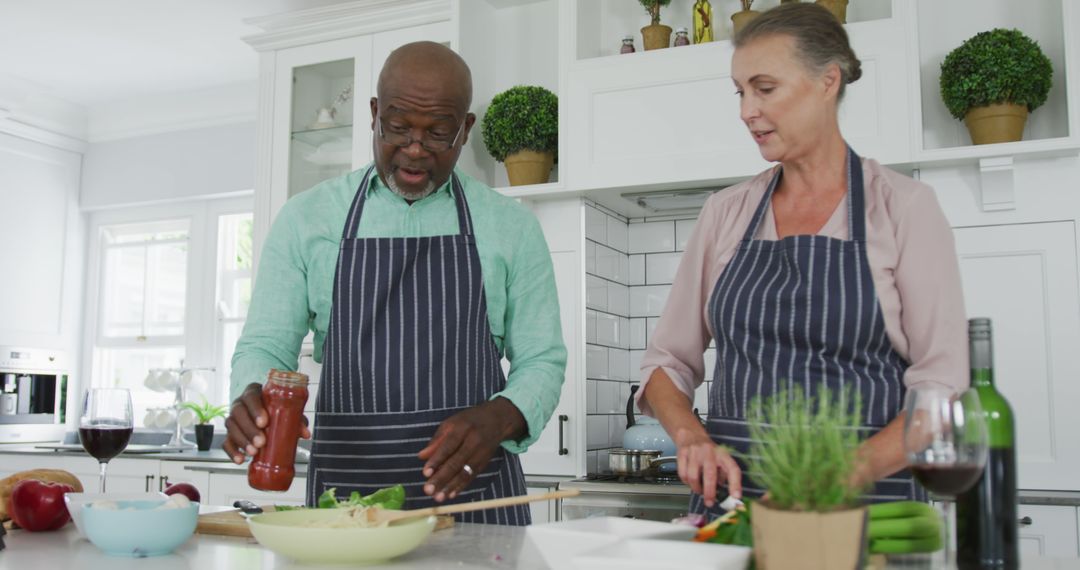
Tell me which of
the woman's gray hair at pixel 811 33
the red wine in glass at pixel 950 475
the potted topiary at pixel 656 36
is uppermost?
the potted topiary at pixel 656 36

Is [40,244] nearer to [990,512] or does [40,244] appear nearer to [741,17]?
[741,17]

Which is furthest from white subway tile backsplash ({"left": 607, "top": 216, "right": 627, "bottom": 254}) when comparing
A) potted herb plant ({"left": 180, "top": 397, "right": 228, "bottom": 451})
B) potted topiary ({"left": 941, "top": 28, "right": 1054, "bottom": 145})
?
potted herb plant ({"left": 180, "top": 397, "right": 228, "bottom": 451})

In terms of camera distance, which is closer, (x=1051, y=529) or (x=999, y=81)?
(x=1051, y=529)

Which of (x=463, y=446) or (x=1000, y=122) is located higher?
(x=1000, y=122)

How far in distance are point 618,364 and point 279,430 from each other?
2353 mm

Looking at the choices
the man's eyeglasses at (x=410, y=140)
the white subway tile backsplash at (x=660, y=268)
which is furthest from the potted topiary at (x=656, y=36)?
the man's eyeglasses at (x=410, y=140)

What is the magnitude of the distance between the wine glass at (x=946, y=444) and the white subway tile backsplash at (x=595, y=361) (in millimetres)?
2431

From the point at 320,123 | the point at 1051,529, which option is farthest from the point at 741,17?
the point at 1051,529

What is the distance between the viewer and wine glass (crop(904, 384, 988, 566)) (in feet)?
3.18

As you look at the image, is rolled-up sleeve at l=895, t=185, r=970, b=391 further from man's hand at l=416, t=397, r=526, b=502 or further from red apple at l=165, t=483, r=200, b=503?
red apple at l=165, t=483, r=200, b=503

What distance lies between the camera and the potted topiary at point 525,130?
3.46 meters

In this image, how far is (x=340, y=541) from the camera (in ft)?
3.88

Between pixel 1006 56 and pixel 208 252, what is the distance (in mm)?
4190

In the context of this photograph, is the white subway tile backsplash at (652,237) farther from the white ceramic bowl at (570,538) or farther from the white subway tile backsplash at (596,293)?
the white ceramic bowl at (570,538)
